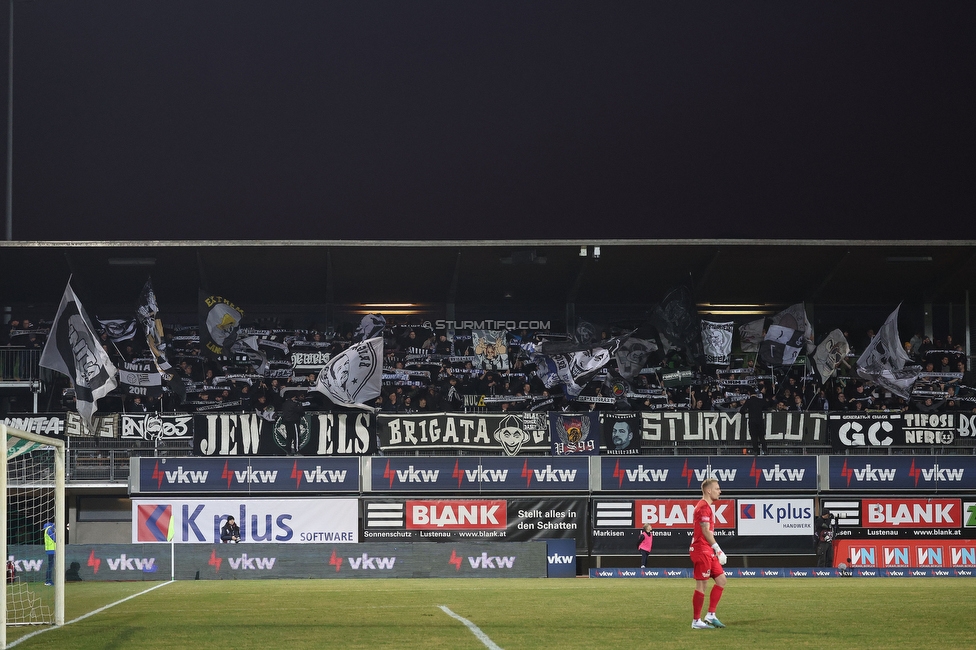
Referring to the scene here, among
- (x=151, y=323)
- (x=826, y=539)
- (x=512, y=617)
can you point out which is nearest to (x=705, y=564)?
(x=512, y=617)

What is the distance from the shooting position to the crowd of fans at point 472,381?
34.8 m

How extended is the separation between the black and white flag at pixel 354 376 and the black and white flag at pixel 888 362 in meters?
16.0

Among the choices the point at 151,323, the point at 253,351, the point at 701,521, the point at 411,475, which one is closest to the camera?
the point at 701,521

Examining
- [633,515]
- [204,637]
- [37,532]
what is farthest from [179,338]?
[204,637]

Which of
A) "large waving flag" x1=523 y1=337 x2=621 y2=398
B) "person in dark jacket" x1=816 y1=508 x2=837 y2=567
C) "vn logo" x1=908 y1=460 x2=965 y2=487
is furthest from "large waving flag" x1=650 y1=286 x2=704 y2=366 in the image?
"vn logo" x1=908 y1=460 x2=965 y2=487

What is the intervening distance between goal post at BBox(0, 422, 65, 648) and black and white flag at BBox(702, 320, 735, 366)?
2153 cm

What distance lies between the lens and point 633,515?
3145cm

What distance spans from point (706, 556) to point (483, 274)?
993 inches

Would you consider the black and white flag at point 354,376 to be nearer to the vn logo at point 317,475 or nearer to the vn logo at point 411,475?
the vn logo at point 317,475

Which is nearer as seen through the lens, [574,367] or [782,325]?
[574,367]

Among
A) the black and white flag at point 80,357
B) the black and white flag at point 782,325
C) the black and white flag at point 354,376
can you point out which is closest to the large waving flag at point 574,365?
the black and white flag at point 782,325

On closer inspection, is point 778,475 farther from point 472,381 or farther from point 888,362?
point 472,381

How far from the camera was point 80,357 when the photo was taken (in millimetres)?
32438

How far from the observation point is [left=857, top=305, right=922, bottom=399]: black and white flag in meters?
34.8
